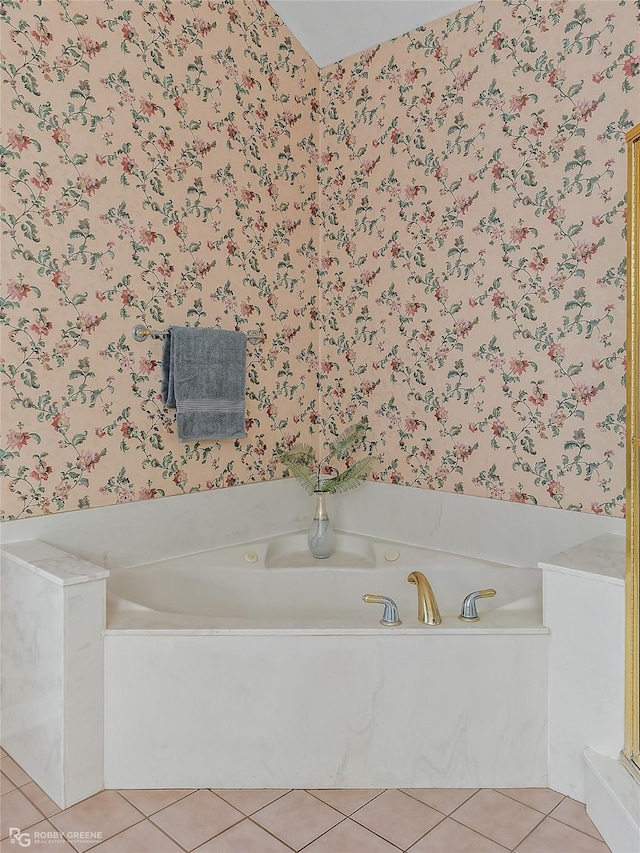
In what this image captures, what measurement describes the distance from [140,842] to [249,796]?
1.03 ft

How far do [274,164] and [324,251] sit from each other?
0.46 m

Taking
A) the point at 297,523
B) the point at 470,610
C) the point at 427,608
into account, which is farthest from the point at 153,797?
the point at 297,523

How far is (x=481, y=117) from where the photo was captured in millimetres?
2498

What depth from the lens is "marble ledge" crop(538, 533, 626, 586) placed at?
1.78 meters

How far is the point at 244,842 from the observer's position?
1.62 meters

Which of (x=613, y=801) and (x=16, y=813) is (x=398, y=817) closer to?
(x=613, y=801)

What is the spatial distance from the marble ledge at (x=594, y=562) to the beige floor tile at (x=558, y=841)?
636 mm

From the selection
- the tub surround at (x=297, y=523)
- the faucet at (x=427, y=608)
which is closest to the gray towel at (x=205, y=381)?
the tub surround at (x=297, y=523)

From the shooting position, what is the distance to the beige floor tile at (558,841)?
1.59m

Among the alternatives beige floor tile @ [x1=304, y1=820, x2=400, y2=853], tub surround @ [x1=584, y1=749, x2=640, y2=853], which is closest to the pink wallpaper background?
tub surround @ [x1=584, y1=749, x2=640, y2=853]

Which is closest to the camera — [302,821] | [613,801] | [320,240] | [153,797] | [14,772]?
[613,801]

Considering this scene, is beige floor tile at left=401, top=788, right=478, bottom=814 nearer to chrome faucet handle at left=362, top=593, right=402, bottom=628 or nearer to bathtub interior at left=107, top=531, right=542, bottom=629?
chrome faucet handle at left=362, top=593, right=402, bottom=628

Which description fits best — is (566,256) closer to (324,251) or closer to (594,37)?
(594,37)

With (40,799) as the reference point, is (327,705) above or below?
above
